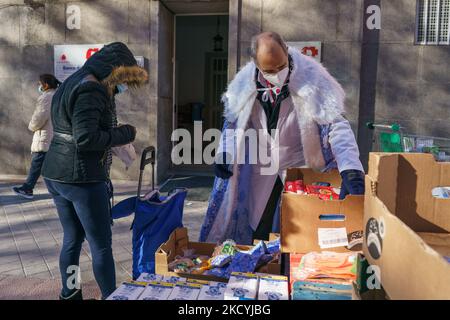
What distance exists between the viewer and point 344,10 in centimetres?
680

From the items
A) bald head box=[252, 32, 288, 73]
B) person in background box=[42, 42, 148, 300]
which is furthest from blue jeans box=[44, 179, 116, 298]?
bald head box=[252, 32, 288, 73]

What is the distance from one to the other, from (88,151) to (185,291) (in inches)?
51.3

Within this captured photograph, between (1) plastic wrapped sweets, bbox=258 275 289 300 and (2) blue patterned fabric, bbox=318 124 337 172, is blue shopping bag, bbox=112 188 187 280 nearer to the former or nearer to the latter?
(2) blue patterned fabric, bbox=318 124 337 172

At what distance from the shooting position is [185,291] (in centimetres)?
156

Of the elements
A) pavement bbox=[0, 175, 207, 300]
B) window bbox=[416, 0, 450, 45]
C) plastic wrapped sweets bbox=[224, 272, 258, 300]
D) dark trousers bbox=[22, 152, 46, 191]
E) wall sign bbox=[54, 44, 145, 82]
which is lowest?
pavement bbox=[0, 175, 207, 300]

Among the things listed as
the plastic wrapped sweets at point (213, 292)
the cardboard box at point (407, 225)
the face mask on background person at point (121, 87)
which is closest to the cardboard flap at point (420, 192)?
the cardboard box at point (407, 225)

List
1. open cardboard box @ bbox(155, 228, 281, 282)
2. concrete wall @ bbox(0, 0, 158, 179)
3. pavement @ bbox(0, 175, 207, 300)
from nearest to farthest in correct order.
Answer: open cardboard box @ bbox(155, 228, 281, 282), pavement @ bbox(0, 175, 207, 300), concrete wall @ bbox(0, 0, 158, 179)

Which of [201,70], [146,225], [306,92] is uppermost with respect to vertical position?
[201,70]

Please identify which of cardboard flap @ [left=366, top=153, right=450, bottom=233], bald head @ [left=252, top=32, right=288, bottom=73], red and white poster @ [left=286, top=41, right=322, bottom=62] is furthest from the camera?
red and white poster @ [left=286, top=41, right=322, bottom=62]

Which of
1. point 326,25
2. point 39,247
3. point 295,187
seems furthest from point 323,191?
point 326,25

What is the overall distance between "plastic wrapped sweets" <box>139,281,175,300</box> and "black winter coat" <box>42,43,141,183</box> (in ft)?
3.77

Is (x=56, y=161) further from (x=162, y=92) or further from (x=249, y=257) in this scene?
(x=162, y=92)

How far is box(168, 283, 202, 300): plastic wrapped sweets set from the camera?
1505 millimetres

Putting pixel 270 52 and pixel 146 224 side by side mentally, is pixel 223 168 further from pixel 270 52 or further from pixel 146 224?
pixel 270 52
